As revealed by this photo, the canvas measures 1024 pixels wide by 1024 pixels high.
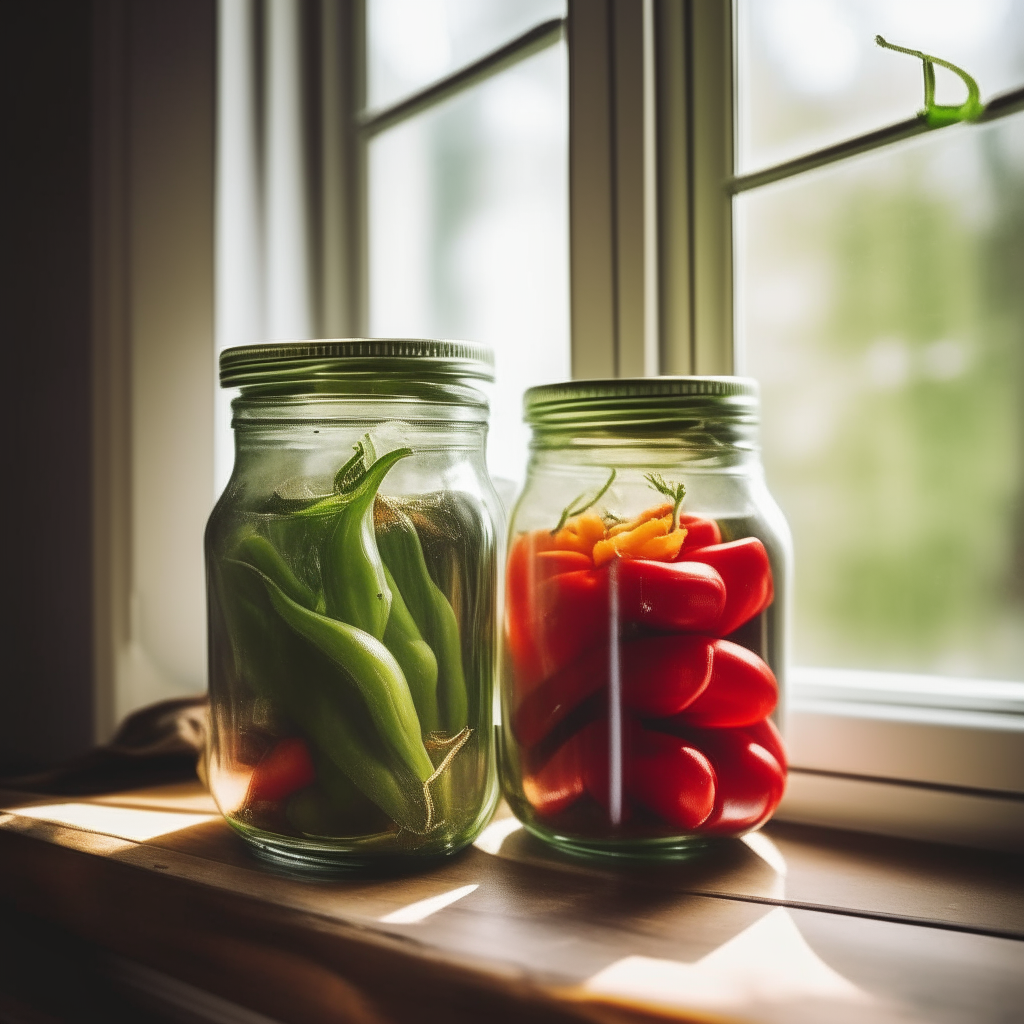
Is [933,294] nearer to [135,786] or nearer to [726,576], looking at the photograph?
[726,576]

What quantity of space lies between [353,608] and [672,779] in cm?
19

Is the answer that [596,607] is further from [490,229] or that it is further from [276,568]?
[490,229]

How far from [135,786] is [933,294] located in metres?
0.69

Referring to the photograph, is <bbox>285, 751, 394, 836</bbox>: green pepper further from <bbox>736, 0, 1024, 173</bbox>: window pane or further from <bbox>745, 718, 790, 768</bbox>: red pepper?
<bbox>736, 0, 1024, 173</bbox>: window pane

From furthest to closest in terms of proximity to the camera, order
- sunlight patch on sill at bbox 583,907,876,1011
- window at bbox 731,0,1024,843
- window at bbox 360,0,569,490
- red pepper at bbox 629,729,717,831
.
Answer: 1. window at bbox 360,0,569,490
2. window at bbox 731,0,1024,843
3. red pepper at bbox 629,729,717,831
4. sunlight patch on sill at bbox 583,907,876,1011

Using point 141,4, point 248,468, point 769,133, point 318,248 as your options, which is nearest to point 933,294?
point 769,133

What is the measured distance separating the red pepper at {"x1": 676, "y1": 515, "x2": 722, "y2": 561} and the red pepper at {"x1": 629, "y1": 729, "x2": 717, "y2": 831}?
0.35 ft

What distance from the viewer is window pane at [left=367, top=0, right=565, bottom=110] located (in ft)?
2.88

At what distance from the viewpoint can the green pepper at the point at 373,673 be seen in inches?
20.7

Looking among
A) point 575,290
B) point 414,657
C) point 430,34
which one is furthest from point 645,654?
point 430,34

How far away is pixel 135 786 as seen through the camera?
30.3 inches

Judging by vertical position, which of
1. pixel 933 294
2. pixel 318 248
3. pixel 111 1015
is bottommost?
pixel 111 1015

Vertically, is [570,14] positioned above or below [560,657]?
above

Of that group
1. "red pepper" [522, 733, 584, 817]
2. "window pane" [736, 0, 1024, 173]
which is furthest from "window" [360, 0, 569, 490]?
"red pepper" [522, 733, 584, 817]
